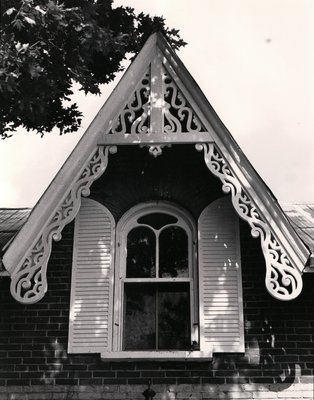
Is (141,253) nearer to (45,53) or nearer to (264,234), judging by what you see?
(264,234)

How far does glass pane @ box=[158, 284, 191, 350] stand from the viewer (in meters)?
7.82

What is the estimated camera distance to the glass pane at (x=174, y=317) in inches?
308

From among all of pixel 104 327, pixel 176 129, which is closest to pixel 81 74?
pixel 176 129

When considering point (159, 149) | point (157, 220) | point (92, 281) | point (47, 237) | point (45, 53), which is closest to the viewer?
point (47, 237)

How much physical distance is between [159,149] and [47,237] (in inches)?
66.8

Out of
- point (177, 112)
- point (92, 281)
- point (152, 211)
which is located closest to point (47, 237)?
point (92, 281)

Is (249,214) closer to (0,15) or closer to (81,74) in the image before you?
(81,74)

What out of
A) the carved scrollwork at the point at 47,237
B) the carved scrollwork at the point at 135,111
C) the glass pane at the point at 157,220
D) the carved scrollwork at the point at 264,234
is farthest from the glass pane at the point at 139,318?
the carved scrollwork at the point at 135,111

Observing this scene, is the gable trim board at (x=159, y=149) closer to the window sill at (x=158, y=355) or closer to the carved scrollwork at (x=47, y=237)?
the carved scrollwork at (x=47, y=237)

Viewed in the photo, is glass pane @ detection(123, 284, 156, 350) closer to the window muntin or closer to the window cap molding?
the window muntin

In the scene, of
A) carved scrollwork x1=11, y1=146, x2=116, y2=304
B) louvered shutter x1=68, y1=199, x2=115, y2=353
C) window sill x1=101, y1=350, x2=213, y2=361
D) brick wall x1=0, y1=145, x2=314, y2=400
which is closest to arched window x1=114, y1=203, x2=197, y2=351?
louvered shutter x1=68, y1=199, x2=115, y2=353

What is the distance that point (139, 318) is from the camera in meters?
7.95

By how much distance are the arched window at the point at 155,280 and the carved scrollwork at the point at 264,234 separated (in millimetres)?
914

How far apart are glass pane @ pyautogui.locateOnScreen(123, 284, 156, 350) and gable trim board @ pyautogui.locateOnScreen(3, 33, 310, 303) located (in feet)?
3.96
